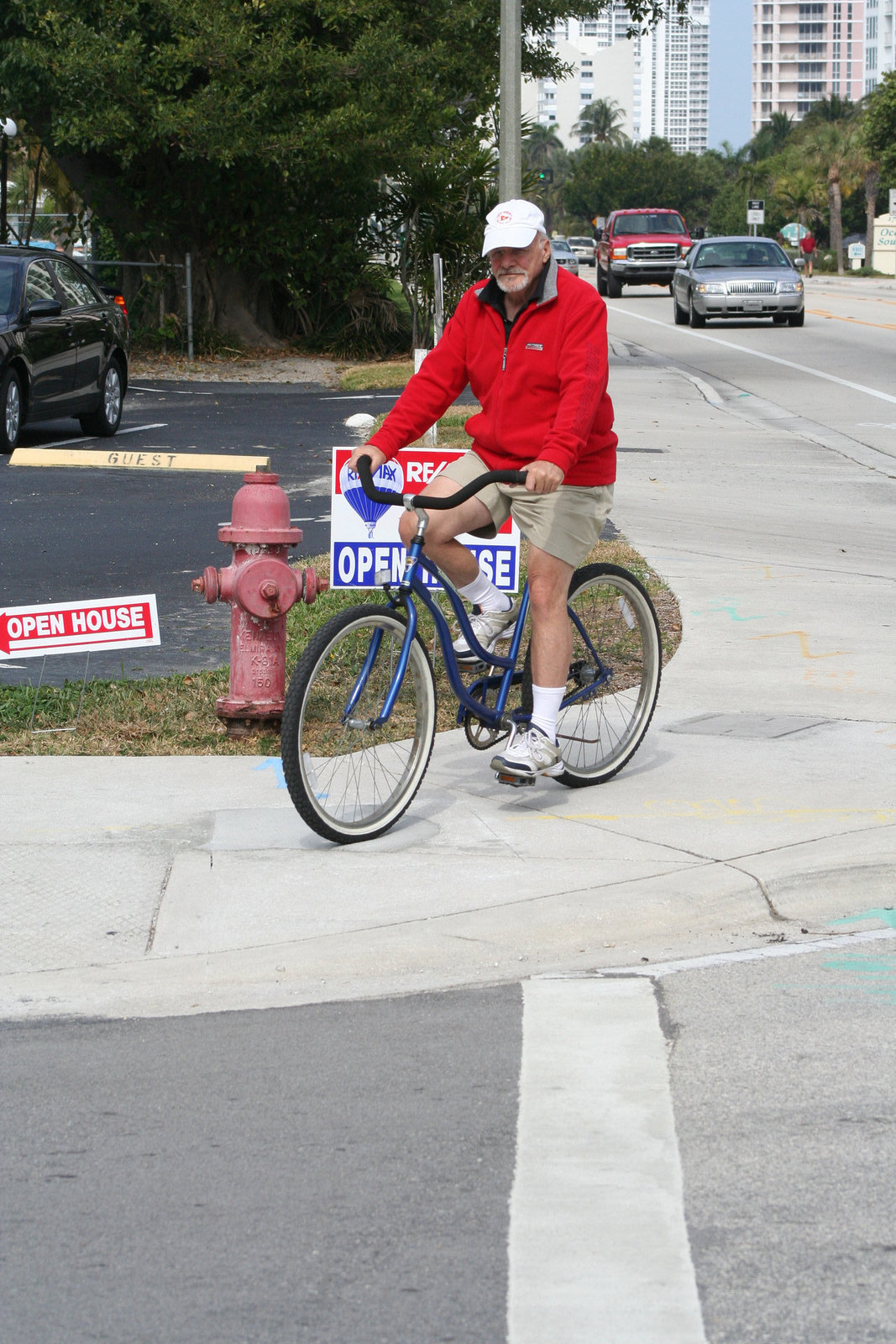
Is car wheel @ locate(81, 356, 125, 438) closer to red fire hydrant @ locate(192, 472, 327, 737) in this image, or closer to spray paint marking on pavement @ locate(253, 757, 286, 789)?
red fire hydrant @ locate(192, 472, 327, 737)

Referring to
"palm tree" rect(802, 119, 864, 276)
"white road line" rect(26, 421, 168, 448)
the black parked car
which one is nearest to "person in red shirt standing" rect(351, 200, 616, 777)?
the black parked car

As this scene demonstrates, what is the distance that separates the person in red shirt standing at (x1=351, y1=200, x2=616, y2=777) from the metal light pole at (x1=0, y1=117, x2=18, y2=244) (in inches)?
876

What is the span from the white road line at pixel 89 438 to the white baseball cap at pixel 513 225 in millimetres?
11067

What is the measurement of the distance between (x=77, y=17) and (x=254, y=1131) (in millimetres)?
20332

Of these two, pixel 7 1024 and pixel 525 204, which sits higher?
pixel 525 204

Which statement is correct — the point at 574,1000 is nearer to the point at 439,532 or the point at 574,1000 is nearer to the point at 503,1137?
the point at 503,1137


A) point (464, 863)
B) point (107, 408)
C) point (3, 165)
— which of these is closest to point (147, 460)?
point (464, 863)

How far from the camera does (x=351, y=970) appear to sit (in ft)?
A: 14.8

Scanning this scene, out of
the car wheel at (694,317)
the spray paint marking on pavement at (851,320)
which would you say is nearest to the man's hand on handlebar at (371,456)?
the car wheel at (694,317)

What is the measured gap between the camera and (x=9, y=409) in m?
14.9

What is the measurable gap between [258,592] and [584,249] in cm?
8139

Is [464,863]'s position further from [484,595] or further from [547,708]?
[484,595]

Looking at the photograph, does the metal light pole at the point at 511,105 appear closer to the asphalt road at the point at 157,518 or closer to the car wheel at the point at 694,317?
the asphalt road at the point at 157,518

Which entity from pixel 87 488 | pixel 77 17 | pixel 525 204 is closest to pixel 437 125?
pixel 77 17
